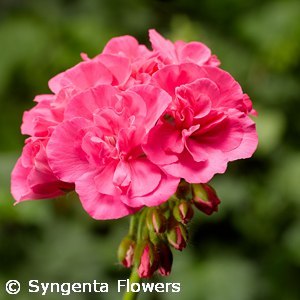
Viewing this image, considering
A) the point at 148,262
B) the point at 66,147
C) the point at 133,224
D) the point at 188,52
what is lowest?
the point at 148,262

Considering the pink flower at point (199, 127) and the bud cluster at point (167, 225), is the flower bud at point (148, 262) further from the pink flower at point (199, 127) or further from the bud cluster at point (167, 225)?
the pink flower at point (199, 127)

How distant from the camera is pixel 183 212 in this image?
4.54ft

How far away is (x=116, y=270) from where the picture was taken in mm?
2771

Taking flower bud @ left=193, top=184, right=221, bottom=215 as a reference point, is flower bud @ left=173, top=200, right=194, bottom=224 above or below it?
below

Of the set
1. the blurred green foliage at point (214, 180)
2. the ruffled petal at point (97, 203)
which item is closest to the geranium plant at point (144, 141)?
the ruffled petal at point (97, 203)

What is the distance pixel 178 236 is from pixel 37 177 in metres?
0.31

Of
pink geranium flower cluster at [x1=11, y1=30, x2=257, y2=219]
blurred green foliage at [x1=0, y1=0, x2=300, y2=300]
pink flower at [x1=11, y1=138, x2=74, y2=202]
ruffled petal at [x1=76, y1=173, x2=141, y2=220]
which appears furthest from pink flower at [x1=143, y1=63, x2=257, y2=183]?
blurred green foliage at [x1=0, y1=0, x2=300, y2=300]

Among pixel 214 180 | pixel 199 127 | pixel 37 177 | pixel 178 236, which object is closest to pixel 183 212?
pixel 178 236

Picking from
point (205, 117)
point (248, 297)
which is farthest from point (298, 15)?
point (205, 117)

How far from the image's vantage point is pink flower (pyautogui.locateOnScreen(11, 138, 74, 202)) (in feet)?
4.47

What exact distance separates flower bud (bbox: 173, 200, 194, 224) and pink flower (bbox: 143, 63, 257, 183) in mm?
113

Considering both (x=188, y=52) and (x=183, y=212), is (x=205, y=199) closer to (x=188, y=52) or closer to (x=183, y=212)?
(x=183, y=212)

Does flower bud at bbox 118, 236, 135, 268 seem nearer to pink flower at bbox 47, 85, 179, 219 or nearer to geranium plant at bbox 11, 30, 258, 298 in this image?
geranium plant at bbox 11, 30, 258, 298

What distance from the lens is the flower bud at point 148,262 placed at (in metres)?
1.41
